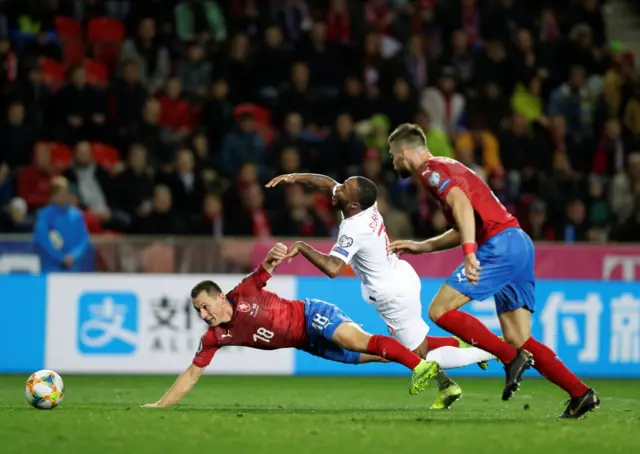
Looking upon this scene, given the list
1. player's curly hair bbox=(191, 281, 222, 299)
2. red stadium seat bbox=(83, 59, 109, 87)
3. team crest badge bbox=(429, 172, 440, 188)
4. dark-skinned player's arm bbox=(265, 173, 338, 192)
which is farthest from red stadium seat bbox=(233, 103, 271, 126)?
team crest badge bbox=(429, 172, 440, 188)

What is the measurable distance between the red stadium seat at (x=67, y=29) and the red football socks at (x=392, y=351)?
9.95 meters

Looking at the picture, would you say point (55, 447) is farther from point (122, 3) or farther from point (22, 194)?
point (122, 3)

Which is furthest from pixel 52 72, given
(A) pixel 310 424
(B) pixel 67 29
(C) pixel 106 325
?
(A) pixel 310 424

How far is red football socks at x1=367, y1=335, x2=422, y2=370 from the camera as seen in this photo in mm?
8859

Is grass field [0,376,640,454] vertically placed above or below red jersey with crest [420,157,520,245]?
below

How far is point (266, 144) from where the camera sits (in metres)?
16.9

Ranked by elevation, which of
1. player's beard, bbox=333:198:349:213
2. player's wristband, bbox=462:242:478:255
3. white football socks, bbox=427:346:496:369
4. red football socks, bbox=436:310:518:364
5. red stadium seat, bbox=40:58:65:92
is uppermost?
red stadium seat, bbox=40:58:65:92

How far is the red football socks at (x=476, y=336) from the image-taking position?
344 inches

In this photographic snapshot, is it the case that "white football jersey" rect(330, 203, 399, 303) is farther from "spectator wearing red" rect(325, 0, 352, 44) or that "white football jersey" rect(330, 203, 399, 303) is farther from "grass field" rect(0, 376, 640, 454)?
"spectator wearing red" rect(325, 0, 352, 44)

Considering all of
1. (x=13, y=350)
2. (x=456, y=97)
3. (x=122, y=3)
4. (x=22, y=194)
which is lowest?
(x=13, y=350)

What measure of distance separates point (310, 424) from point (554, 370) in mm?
1785

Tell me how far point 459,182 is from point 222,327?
→ 2120mm

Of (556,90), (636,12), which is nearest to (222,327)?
(556,90)

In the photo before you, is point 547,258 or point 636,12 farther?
point 636,12
